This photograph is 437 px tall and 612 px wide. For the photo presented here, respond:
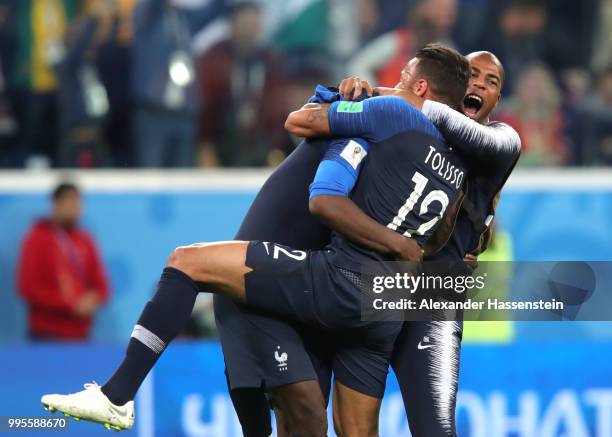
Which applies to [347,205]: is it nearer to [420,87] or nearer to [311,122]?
[311,122]

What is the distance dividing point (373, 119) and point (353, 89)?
273 mm

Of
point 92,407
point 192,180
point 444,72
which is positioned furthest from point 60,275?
point 444,72

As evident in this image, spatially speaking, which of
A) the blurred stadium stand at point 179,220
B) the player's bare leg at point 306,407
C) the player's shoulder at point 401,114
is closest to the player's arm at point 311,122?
the player's shoulder at point 401,114

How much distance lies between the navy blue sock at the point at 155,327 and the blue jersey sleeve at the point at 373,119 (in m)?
0.95

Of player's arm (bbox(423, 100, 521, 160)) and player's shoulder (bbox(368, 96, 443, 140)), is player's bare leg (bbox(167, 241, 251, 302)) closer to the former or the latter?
player's shoulder (bbox(368, 96, 443, 140))

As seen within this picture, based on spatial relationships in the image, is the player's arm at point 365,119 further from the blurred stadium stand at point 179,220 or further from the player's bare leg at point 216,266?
the blurred stadium stand at point 179,220

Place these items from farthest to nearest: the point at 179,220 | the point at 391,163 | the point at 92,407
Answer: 1. the point at 179,220
2. the point at 391,163
3. the point at 92,407

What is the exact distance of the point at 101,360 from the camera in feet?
27.6

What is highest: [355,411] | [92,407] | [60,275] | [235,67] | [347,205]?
[235,67]

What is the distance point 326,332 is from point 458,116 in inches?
46.0

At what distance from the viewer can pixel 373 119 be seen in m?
5.54

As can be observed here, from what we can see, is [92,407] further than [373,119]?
No

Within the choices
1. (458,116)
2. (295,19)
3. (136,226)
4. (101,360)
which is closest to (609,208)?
(295,19)

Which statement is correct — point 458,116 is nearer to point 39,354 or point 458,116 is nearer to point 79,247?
point 39,354
